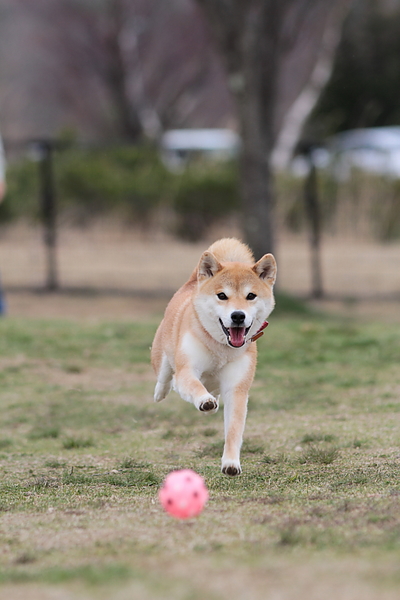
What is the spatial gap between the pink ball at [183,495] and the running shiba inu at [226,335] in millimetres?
712

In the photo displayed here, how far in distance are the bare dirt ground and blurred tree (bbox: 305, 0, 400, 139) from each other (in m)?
12.0

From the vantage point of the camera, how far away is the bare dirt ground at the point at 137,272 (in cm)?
1182

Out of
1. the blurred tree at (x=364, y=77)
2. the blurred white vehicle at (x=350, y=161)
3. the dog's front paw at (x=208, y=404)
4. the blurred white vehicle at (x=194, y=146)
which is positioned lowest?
the dog's front paw at (x=208, y=404)

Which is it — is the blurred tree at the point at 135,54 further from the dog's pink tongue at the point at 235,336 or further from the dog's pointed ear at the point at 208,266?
the dog's pink tongue at the point at 235,336

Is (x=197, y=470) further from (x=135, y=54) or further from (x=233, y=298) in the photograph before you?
(x=135, y=54)

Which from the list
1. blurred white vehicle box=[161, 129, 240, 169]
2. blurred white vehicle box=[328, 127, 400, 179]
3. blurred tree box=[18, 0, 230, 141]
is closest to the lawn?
blurred white vehicle box=[328, 127, 400, 179]

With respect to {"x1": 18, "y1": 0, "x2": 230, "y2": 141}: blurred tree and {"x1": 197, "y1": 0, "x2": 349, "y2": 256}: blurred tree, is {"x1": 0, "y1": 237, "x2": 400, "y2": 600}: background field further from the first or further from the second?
{"x1": 18, "y1": 0, "x2": 230, "y2": 141}: blurred tree

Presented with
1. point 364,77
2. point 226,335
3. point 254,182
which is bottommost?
point 226,335

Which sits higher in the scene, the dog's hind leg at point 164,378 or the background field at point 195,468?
the dog's hind leg at point 164,378

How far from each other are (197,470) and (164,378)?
2.47 ft

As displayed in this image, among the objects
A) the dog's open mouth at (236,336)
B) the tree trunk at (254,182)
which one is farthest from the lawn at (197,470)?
the tree trunk at (254,182)

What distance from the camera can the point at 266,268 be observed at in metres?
4.64

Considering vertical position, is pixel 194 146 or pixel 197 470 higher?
pixel 194 146

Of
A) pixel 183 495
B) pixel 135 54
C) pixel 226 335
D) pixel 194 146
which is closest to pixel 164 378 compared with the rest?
pixel 226 335
